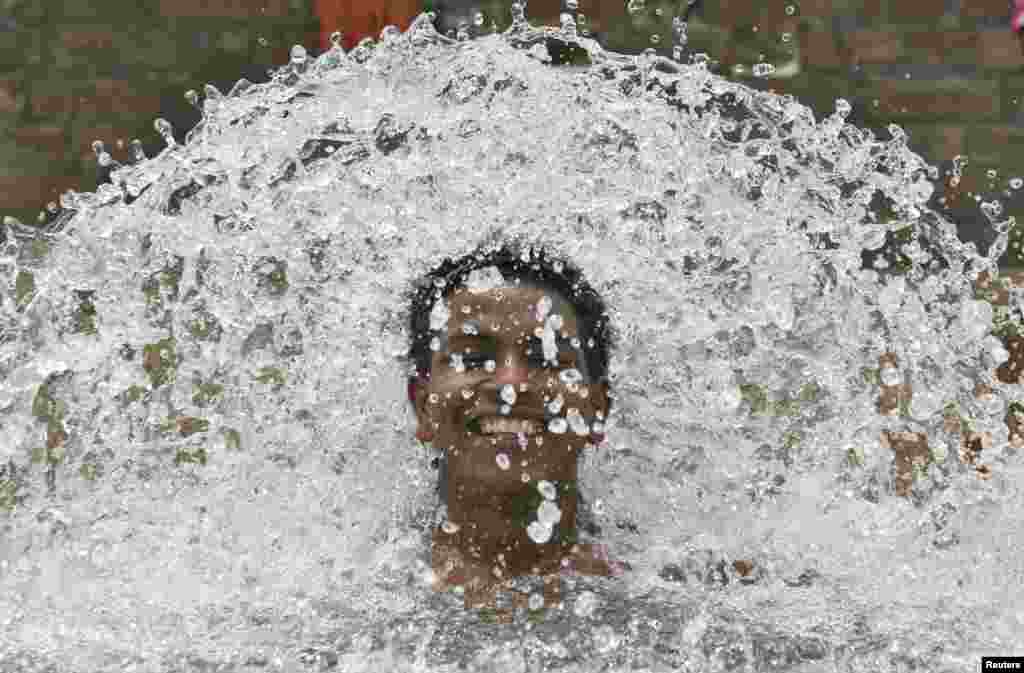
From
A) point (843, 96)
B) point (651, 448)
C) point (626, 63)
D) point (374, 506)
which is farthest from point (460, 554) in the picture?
point (843, 96)

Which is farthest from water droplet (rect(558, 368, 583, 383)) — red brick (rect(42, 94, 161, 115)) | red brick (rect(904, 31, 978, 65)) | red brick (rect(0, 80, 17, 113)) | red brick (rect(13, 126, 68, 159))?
red brick (rect(0, 80, 17, 113))

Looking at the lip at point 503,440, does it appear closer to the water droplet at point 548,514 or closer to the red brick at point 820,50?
the water droplet at point 548,514

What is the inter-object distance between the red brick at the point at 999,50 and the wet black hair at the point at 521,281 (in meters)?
1.78

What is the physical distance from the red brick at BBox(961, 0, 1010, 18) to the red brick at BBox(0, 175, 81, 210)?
2.62 metres

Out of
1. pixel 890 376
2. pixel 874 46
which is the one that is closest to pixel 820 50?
pixel 874 46

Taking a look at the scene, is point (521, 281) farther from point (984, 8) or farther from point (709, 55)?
point (984, 8)

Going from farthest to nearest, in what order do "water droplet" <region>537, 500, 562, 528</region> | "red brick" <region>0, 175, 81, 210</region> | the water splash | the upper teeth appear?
"red brick" <region>0, 175, 81, 210</region>
the water splash
"water droplet" <region>537, 500, 562, 528</region>
the upper teeth

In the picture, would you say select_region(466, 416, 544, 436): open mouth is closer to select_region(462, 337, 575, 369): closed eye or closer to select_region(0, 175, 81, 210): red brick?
select_region(462, 337, 575, 369): closed eye

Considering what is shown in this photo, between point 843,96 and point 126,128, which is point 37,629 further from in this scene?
point 843,96

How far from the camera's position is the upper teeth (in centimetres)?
291

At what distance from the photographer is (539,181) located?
11.4ft

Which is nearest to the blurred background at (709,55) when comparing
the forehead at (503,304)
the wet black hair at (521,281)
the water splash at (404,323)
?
the water splash at (404,323)

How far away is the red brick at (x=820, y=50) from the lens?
452 centimetres

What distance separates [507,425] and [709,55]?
77.2 inches
